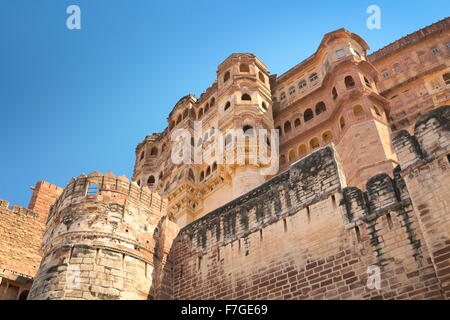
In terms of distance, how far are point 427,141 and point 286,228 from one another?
372 centimetres

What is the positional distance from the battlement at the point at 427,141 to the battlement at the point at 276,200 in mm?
1689

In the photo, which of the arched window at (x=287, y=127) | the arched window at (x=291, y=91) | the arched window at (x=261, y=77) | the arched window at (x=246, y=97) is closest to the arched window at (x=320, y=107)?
the arched window at (x=287, y=127)

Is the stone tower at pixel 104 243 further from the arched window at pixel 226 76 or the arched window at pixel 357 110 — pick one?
the arched window at pixel 226 76

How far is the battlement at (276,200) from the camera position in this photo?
10.3 metres

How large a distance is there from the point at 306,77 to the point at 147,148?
1324 centimetres

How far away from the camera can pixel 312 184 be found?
1052cm

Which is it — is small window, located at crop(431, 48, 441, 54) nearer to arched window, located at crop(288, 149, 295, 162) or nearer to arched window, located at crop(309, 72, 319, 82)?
arched window, located at crop(309, 72, 319, 82)

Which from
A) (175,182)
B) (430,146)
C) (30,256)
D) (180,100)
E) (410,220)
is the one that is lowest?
(410,220)

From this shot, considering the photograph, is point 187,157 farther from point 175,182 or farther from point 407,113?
point 407,113

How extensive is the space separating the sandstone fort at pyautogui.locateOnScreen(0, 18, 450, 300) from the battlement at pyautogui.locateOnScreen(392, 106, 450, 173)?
0.02 m

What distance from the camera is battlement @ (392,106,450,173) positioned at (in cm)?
815

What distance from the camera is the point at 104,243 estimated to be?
11625 millimetres

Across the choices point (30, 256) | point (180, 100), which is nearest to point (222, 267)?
point (30, 256)

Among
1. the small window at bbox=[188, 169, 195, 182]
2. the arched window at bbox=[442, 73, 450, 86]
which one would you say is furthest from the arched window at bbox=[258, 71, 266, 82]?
the arched window at bbox=[442, 73, 450, 86]
